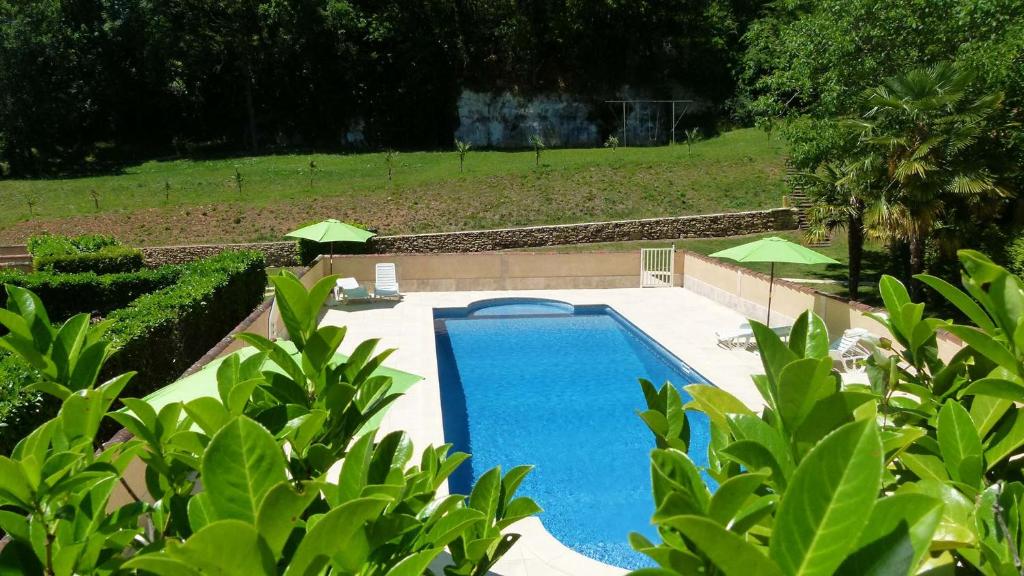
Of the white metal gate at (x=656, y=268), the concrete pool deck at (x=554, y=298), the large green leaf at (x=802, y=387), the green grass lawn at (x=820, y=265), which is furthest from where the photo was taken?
the white metal gate at (x=656, y=268)

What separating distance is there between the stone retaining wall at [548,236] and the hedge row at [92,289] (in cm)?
762

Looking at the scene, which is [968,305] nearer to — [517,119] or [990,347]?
[990,347]

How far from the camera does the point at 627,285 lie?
17.5 meters

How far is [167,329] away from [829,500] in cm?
963

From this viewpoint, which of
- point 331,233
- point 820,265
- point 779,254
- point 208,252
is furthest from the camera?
point 208,252

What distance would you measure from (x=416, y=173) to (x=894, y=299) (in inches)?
A: 1237

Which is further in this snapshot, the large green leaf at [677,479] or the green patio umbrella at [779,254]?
the green patio umbrella at [779,254]

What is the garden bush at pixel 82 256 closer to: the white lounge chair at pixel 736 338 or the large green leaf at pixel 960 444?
the white lounge chair at pixel 736 338

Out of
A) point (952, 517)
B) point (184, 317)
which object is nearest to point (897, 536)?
point (952, 517)

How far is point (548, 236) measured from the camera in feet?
77.8

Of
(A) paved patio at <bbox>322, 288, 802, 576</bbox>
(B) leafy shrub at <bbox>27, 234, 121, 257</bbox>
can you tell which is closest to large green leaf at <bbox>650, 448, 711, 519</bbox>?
(A) paved patio at <bbox>322, 288, 802, 576</bbox>

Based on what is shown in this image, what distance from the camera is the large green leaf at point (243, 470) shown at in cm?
107

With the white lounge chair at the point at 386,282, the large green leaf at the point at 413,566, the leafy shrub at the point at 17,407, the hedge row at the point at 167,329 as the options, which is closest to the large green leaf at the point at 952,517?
the large green leaf at the point at 413,566

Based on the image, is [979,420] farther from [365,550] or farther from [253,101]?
[253,101]
